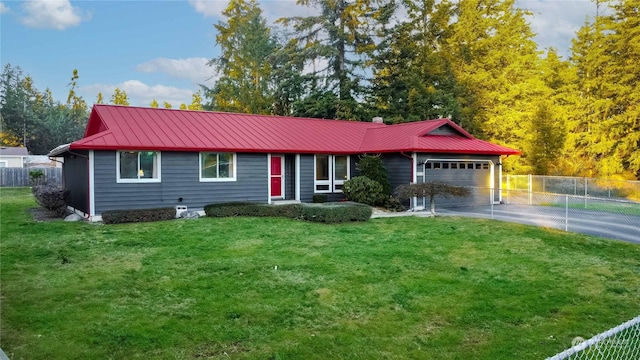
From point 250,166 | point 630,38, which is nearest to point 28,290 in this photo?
point 250,166

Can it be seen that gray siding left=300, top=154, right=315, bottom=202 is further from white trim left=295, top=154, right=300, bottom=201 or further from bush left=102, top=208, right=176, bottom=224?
bush left=102, top=208, right=176, bottom=224

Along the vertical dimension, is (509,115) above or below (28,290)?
above

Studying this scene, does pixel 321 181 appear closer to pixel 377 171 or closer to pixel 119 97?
pixel 377 171

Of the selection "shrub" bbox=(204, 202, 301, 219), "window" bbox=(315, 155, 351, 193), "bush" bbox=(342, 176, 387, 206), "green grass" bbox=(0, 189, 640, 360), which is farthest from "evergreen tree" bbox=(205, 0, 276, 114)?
"green grass" bbox=(0, 189, 640, 360)

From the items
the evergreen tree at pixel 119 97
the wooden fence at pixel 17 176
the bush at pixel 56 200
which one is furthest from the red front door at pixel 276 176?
the evergreen tree at pixel 119 97

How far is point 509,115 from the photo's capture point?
1107 inches

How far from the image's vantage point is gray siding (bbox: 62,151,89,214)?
13.5 m

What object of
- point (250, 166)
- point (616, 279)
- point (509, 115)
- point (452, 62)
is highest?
point (452, 62)

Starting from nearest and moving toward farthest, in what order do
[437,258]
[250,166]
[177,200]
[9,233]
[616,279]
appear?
[616,279], [437,258], [9,233], [177,200], [250,166]

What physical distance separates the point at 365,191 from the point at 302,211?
350 centimetres

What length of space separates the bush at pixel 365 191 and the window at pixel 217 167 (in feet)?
14.3

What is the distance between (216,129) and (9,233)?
24.4 ft

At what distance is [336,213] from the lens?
501 inches

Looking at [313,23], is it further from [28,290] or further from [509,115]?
[28,290]
